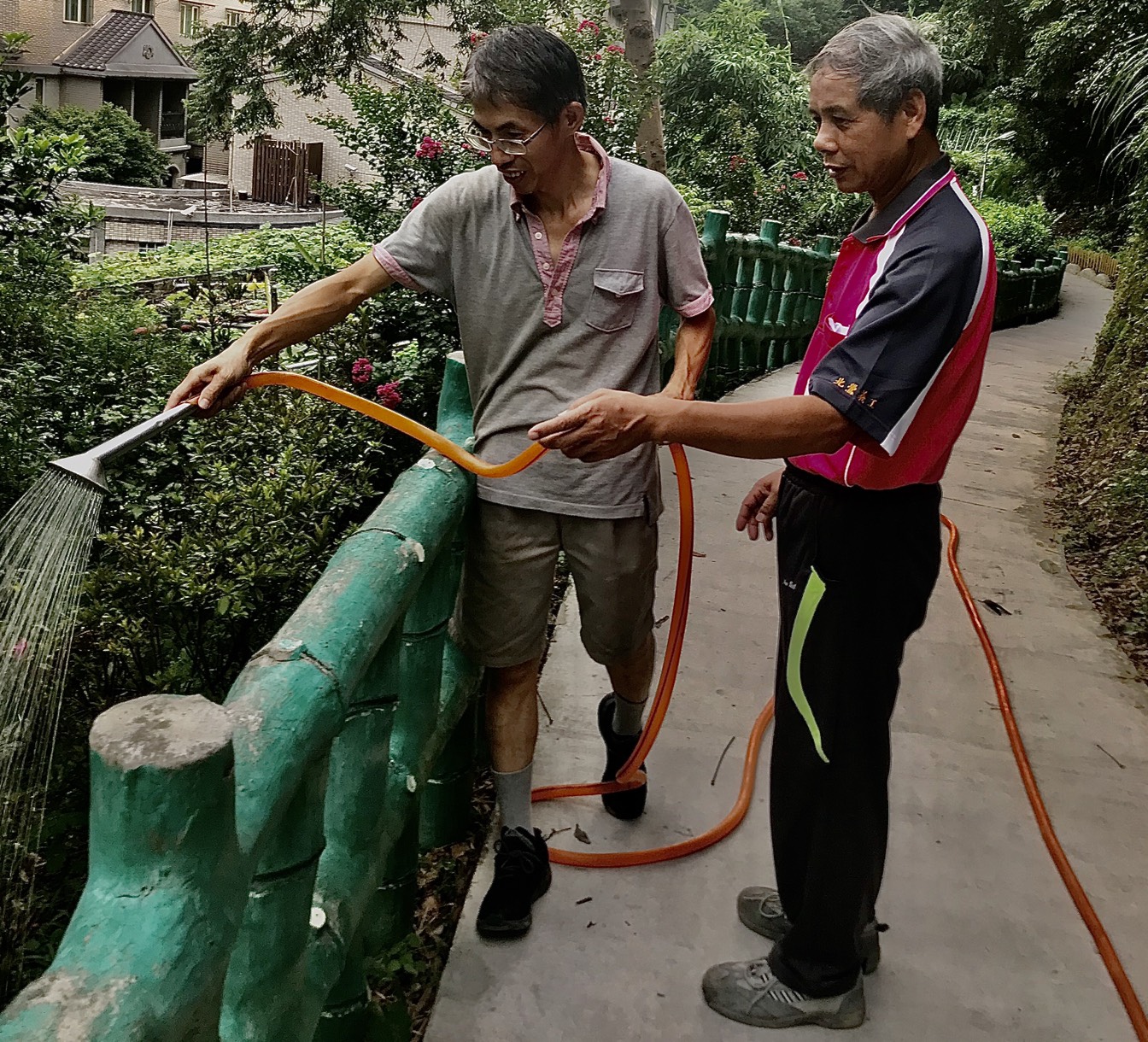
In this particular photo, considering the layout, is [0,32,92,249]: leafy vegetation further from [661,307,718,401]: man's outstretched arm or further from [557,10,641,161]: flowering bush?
[557,10,641,161]: flowering bush

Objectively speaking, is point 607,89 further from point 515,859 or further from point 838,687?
point 838,687

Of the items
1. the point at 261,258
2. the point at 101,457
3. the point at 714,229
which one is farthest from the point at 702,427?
the point at 261,258

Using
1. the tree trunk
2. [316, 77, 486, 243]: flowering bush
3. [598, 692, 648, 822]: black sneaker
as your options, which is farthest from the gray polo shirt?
the tree trunk

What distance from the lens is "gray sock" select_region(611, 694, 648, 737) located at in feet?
10.1

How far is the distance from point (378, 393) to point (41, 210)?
4.82 ft

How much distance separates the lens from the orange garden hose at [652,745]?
241 centimetres

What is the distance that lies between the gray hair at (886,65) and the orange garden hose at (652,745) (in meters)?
0.87

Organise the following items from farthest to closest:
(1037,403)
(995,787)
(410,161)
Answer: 1. (1037,403)
2. (410,161)
3. (995,787)

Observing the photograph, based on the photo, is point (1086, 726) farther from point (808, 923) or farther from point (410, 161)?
point (410, 161)

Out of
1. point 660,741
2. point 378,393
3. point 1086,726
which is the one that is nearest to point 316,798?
point 660,741

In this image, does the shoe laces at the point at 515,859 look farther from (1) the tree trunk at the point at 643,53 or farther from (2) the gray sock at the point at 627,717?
(1) the tree trunk at the point at 643,53

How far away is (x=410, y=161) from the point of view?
5273 millimetres

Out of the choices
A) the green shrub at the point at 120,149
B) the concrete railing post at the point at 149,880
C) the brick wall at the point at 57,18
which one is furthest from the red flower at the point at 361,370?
the brick wall at the point at 57,18

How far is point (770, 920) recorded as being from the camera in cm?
271
